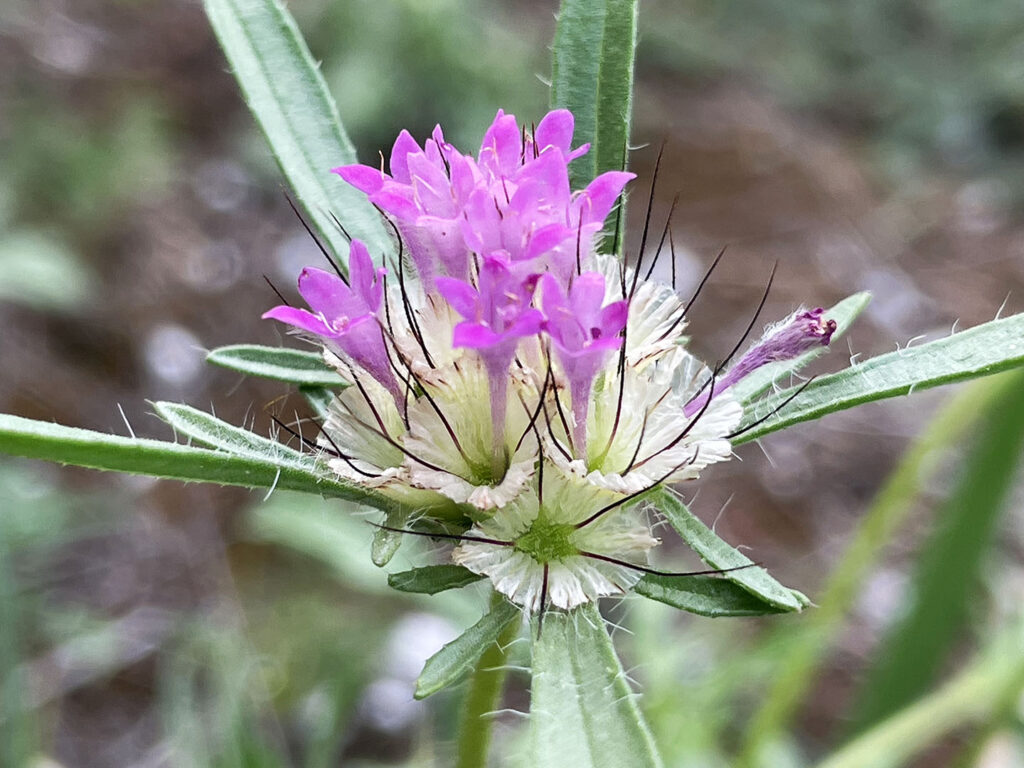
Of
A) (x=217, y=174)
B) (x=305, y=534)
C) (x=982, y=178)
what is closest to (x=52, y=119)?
(x=217, y=174)

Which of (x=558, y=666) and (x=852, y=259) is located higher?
(x=852, y=259)

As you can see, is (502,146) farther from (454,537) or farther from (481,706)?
(481,706)

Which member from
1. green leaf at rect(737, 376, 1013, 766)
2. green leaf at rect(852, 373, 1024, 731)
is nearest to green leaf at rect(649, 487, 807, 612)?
green leaf at rect(737, 376, 1013, 766)

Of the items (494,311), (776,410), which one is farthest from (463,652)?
(776,410)

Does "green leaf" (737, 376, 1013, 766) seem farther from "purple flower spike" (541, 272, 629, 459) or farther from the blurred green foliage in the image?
the blurred green foliage

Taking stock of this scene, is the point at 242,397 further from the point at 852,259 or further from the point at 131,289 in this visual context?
the point at 852,259

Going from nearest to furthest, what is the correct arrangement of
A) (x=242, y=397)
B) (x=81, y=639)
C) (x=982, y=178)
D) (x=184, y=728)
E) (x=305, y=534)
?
(x=184, y=728) < (x=305, y=534) < (x=81, y=639) < (x=242, y=397) < (x=982, y=178)
